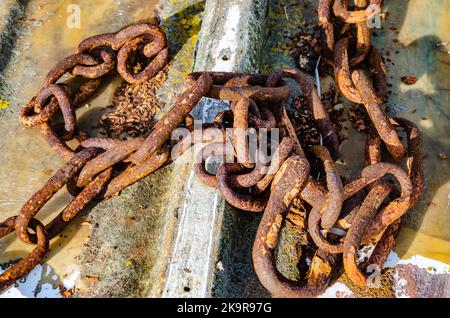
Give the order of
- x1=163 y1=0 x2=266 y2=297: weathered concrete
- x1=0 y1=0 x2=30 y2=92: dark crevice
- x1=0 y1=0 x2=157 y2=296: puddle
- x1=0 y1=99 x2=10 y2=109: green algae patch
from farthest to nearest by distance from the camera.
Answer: x1=0 y1=0 x2=30 y2=92: dark crevice < x1=0 y1=99 x2=10 y2=109: green algae patch < x1=0 y1=0 x2=157 y2=296: puddle < x1=163 y1=0 x2=266 y2=297: weathered concrete

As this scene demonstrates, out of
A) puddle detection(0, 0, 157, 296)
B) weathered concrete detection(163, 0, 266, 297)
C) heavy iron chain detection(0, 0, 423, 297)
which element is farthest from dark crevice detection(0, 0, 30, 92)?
weathered concrete detection(163, 0, 266, 297)

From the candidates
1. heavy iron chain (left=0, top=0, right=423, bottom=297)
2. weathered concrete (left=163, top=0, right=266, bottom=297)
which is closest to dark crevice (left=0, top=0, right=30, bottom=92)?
heavy iron chain (left=0, top=0, right=423, bottom=297)

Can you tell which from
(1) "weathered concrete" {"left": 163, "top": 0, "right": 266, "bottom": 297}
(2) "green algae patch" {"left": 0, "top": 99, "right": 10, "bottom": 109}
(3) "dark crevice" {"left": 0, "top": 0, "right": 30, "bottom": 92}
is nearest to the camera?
(1) "weathered concrete" {"left": 163, "top": 0, "right": 266, "bottom": 297}

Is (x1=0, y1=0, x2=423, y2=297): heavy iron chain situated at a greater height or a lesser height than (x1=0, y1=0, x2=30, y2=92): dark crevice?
lesser

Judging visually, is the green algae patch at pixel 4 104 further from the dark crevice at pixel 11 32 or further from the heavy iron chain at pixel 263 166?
the heavy iron chain at pixel 263 166

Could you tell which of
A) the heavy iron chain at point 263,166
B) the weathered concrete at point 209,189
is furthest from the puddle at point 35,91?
the weathered concrete at point 209,189

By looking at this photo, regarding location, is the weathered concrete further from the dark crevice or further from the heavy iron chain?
the dark crevice

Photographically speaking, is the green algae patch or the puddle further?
the green algae patch

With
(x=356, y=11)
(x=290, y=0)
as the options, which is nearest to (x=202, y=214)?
(x=356, y=11)

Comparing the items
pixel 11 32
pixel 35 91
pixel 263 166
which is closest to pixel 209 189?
pixel 263 166
